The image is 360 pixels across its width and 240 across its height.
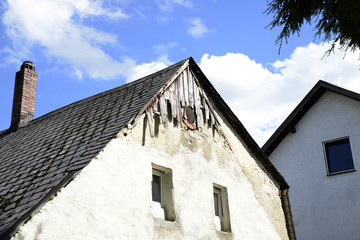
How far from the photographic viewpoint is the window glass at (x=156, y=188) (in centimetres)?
827

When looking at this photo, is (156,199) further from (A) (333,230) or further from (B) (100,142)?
(A) (333,230)

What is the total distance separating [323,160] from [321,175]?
53 centimetres

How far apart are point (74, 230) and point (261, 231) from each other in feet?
17.9

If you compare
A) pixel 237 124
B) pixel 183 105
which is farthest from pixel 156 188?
pixel 237 124

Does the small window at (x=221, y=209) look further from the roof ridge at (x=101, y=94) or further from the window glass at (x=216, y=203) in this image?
the roof ridge at (x=101, y=94)

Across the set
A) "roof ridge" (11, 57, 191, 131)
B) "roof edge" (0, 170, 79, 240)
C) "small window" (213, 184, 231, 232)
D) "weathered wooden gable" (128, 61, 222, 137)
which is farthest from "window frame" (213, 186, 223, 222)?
"roof edge" (0, 170, 79, 240)

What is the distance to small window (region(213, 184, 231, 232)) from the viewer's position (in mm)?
9469

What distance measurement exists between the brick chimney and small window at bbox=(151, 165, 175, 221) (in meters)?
6.68

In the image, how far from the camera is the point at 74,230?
6156 millimetres

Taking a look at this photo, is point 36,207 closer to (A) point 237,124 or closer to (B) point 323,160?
(A) point 237,124

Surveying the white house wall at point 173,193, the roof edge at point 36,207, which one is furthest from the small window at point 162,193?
the roof edge at point 36,207

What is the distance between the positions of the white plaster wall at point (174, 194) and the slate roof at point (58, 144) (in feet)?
0.90

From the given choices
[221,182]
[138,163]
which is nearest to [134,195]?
[138,163]

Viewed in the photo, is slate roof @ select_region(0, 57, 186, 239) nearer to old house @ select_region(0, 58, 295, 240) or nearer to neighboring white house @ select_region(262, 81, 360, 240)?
old house @ select_region(0, 58, 295, 240)
